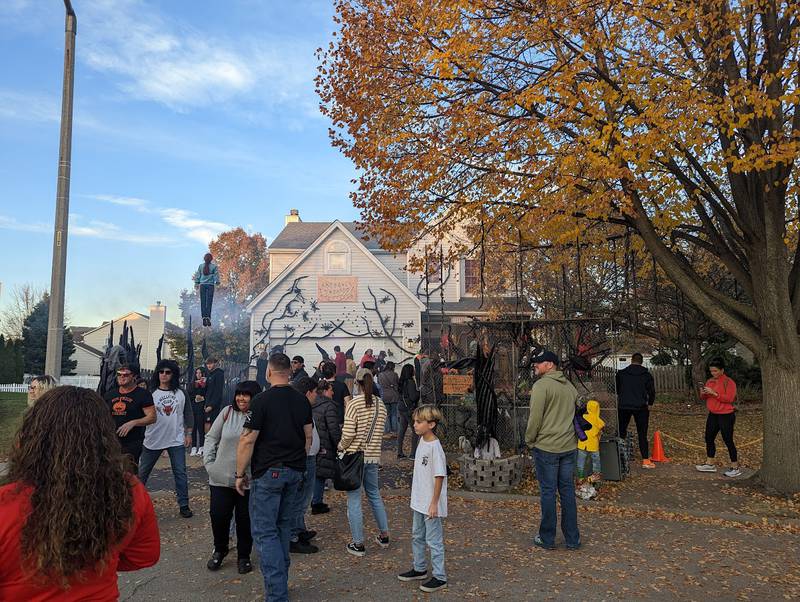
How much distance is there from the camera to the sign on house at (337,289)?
24891 millimetres

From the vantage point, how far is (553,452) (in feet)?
20.9

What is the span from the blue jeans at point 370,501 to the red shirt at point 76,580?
3.90 m

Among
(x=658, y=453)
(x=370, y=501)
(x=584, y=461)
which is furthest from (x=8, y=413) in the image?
(x=658, y=453)

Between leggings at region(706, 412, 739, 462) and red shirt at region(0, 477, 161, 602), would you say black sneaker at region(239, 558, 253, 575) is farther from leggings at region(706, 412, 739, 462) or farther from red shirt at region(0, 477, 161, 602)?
leggings at region(706, 412, 739, 462)

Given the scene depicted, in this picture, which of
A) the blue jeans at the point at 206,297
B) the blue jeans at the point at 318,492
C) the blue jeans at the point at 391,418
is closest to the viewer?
the blue jeans at the point at 318,492

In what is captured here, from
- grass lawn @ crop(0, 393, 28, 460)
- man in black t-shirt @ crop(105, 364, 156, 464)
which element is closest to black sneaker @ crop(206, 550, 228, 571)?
man in black t-shirt @ crop(105, 364, 156, 464)

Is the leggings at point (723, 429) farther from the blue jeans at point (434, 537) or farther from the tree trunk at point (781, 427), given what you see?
the blue jeans at point (434, 537)

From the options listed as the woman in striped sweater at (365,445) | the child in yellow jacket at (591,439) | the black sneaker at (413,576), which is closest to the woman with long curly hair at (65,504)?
the black sneaker at (413,576)

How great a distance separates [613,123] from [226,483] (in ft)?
23.6

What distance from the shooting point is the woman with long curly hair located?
1.93 metres

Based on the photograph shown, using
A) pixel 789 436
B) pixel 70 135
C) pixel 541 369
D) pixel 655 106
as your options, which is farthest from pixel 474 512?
pixel 70 135

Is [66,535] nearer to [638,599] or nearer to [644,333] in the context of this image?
[638,599]

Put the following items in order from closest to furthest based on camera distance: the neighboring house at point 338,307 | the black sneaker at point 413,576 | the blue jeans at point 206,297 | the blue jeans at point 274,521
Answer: the blue jeans at point 274,521, the black sneaker at point 413,576, the blue jeans at point 206,297, the neighboring house at point 338,307

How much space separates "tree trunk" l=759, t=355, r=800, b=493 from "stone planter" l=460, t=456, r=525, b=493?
12.4 feet
